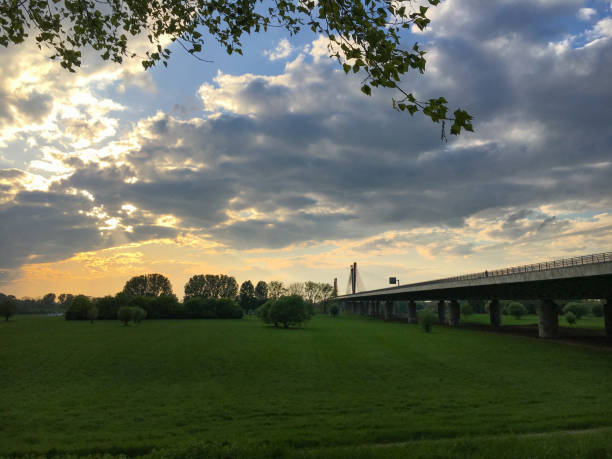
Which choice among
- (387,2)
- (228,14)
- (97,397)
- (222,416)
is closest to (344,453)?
(222,416)

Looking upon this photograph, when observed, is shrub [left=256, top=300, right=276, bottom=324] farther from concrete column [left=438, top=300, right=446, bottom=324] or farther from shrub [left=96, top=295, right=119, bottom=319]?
shrub [left=96, top=295, right=119, bottom=319]

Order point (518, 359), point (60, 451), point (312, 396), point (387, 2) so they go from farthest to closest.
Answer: point (518, 359)
point (312, 396)
point (60, 451)
point (387, 2)

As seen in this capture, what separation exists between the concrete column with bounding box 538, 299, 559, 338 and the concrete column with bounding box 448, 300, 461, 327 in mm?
28933

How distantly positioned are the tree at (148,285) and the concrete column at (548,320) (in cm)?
16800

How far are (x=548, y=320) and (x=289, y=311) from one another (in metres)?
43.5

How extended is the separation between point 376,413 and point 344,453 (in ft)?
26.4

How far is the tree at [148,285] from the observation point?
18962 cm

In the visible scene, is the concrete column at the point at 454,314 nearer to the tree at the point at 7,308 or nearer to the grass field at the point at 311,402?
the grass field at the point at 311,402

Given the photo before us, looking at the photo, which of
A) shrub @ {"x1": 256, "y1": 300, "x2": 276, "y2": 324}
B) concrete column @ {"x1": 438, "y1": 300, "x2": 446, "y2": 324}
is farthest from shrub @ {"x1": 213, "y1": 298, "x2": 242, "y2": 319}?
concrete column @ {"x1": 438, "y1": 300, "x2": 446, "y2": 324}

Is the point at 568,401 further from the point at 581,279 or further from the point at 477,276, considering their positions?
the point at 477,276

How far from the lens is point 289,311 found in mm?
77375

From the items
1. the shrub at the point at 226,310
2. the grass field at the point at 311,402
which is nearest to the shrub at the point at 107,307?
the shrub at the point at 226,310

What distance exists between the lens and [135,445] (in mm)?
13594

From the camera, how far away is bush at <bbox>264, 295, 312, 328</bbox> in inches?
3034
